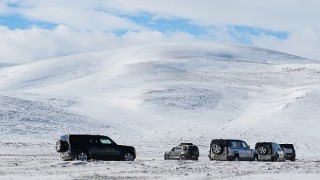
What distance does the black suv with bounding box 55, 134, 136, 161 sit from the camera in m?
37.8

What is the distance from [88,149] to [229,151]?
9.15 meters

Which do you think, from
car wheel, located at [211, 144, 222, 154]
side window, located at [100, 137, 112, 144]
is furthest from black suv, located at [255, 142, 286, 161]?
side window, located at [100, 137, 112, 144]

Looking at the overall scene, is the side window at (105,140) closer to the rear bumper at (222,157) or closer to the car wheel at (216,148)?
the car wheel at (216,148)

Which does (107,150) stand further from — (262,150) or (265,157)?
(265,157)

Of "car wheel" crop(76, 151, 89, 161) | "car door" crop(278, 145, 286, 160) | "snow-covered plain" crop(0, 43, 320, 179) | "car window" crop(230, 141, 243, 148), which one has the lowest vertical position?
"car wheel" crop(76, 151, 89, 161)

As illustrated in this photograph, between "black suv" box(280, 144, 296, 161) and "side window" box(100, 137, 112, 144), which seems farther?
"black suv" box(280, 144, 296, 161)

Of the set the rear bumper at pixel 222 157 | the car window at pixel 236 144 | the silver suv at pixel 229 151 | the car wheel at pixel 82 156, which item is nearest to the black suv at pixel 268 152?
the silver suv at pixel 229 151

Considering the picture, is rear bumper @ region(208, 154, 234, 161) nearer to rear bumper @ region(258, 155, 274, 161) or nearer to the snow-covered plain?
the snow-covered plain

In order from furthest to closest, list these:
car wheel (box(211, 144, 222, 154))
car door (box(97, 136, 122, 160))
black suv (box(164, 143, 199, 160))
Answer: black suv (box(164, 143, 199, 160)) → car wheel (box(211, 144, 222, 154)) → car door (box(97, 136, 122, 160))

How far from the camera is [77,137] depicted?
38188 mm

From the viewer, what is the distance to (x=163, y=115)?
88.2 metres

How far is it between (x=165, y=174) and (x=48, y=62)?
14660 centimetres

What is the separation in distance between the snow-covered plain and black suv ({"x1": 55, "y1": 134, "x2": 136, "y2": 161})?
1.22 metres

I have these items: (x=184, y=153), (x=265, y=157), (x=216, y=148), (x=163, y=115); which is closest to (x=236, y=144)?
(x=216, y=148)
